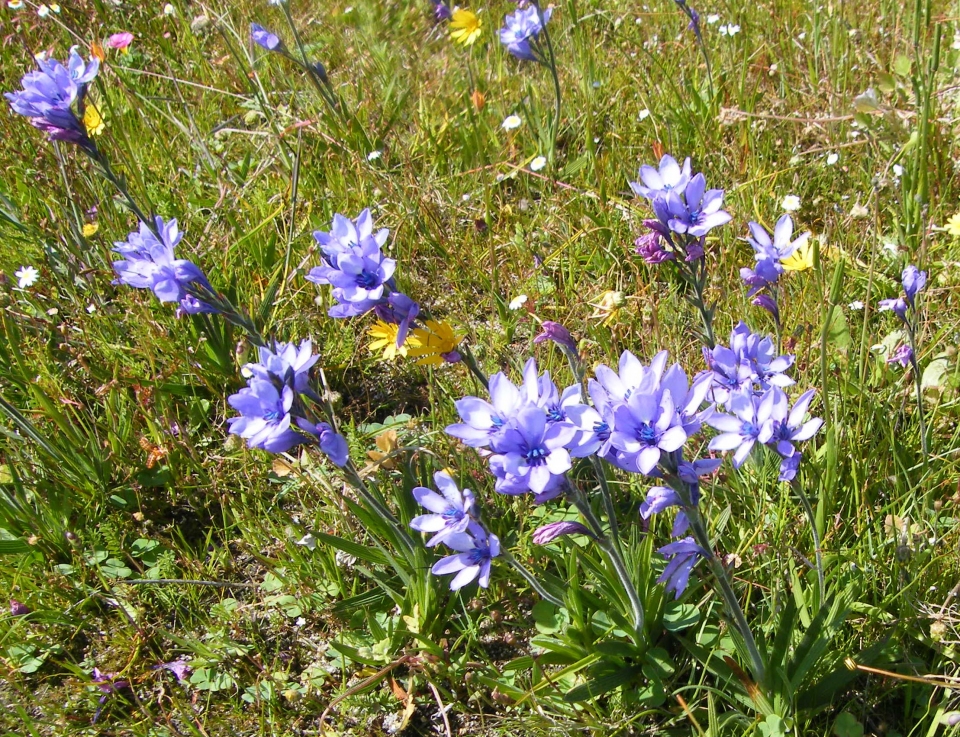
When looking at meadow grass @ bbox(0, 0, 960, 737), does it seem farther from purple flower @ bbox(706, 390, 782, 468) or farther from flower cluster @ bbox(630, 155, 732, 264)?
flower cluster @ bbox(630, 155, 732, 264)

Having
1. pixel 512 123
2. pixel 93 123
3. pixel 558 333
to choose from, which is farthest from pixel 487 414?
pixel 93 123

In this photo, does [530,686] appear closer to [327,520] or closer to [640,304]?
[327,520]

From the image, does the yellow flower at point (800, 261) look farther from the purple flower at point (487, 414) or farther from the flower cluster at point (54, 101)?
the flower cluster at point (54, 101)

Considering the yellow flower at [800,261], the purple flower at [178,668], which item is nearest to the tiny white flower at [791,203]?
the yellow flower at [800,261]

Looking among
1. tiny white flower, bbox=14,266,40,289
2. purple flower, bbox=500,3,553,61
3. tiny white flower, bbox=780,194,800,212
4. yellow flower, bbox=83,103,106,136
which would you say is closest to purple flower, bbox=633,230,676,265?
tiny white flower, bbox=780,194,800,212

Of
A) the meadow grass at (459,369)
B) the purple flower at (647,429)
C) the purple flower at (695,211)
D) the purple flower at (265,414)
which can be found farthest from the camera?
the meadow grass at (459,369)

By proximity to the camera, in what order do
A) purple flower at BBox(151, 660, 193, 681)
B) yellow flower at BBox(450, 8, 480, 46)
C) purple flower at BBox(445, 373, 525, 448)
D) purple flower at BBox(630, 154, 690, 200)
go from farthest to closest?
yellow flower at BBox(450, 8, 480, 46), purple flower at BBox(151, 660, 193, 681), purple flower at BBox(630, 154, 690, 200), purple flower at BBox(445, 373, 525, 448)
